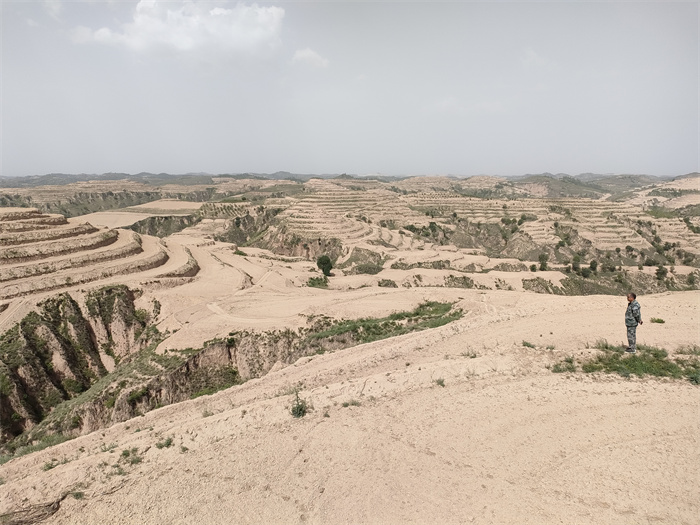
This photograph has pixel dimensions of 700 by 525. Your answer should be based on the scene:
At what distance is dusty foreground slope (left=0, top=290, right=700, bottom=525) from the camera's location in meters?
8.07

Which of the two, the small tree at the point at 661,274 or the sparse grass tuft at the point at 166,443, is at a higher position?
the sparse grass tuft at the point at 166,443

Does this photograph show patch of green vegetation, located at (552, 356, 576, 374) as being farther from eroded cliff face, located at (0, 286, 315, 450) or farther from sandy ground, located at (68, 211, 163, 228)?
sandy ground, located at (68, 211, 163, 228)

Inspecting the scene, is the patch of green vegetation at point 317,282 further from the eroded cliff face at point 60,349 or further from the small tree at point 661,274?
the small tree at point 661,274

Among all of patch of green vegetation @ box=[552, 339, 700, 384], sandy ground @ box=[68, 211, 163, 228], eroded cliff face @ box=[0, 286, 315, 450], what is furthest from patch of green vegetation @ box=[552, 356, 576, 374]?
sandy ground @ box=[68, 211, 163, 228]

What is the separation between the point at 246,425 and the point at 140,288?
101 feet

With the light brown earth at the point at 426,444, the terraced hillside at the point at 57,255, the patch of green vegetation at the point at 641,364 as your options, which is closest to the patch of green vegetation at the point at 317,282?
the terraced hillside at the point at 57,255

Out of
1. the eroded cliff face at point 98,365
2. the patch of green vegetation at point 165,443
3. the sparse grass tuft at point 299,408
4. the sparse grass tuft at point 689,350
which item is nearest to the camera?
the patch of green vegetation at point 165,443

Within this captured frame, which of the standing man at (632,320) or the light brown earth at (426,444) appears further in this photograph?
the standing man at (632,320)

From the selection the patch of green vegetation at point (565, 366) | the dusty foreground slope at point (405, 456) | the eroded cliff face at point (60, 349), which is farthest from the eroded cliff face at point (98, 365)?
the patch of green vegetation at point (565, 366)

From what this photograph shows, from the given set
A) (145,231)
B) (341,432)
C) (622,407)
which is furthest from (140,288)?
(145,231)

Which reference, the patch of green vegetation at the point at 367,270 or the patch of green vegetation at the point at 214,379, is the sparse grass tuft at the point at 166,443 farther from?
the patch of green vegetation at the point at 367,270

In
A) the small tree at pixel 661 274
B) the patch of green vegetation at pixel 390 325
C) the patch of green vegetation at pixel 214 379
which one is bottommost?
the small tree at pixel 661 274

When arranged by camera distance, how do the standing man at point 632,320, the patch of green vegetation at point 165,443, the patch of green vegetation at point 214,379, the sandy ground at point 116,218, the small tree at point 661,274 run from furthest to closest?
the sandy ground at point 116,218
the small tree at point 661,274
the patch of green vegetation at point 214,379
the standing man at point 632,320
the patch of green vegetation at point 165,443

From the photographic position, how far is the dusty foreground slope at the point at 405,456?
8070 millimetres
